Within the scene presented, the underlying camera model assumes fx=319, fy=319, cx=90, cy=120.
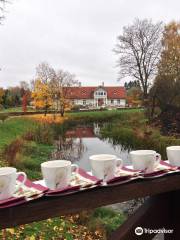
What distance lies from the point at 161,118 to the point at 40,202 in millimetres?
18696

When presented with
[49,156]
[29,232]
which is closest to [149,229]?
[29,232]

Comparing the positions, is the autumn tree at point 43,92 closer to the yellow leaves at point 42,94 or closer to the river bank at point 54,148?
the yellow leaves at point 42,94

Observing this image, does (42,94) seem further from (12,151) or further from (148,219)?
(148,219)

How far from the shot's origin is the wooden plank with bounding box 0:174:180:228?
4.00ft

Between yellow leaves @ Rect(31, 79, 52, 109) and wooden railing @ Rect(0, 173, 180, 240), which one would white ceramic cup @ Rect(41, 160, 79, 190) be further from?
yellow leaves @ Rect(31, 79, 52, 109)

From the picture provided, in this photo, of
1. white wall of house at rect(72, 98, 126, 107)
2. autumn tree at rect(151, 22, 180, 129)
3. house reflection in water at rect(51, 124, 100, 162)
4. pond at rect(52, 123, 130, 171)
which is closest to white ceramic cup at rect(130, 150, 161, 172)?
pond at rect(52, 123, 130, 171)

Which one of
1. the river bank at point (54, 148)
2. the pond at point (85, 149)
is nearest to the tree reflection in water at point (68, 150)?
the pond at point (85, 149)

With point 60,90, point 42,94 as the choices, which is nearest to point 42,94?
point 42,94

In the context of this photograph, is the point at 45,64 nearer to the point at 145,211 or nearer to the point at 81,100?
the point at 81,100

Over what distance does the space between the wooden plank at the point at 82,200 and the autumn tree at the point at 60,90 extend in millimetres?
28883

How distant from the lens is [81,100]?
5916 cm

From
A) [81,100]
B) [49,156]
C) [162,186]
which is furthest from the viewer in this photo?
[81,100]

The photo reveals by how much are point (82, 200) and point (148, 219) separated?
1.45 feet

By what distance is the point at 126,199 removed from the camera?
4.76 ft
